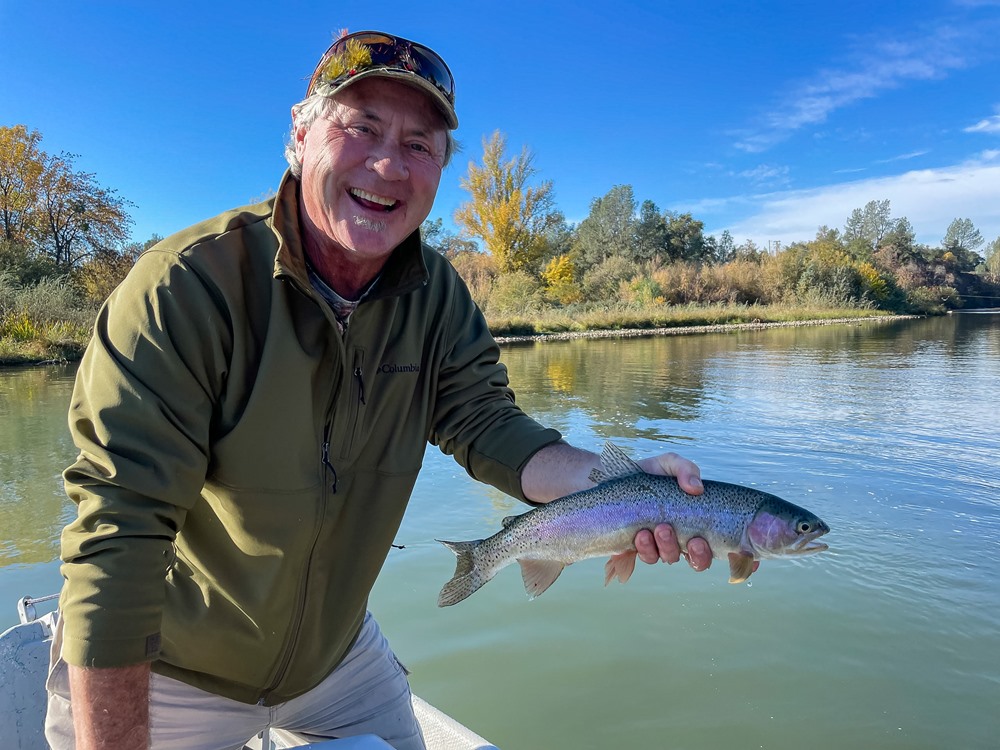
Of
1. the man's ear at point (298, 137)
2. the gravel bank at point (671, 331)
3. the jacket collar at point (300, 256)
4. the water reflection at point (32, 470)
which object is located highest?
the man's ear at point (298, 137)

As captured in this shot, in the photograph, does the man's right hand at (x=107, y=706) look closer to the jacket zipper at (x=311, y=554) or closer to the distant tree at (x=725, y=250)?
the jacket zipper at (x=311, y=554)

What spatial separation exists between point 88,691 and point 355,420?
3.29ft

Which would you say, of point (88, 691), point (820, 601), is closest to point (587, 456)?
point (88, 691)

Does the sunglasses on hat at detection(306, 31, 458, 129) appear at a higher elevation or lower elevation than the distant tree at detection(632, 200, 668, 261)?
lower

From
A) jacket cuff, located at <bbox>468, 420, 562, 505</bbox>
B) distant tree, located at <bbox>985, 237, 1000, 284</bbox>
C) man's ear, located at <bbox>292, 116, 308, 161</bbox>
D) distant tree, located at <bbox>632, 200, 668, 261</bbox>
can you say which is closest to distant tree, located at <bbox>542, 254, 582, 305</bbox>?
distant tree, located at <bbox>632, 200, 668, 261</bbox>

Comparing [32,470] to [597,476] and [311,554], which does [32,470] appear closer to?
[311,554]

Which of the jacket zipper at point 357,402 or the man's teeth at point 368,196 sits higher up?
the man's teeth at point 368,196

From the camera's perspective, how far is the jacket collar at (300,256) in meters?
2.09

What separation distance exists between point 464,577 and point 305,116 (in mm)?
1797

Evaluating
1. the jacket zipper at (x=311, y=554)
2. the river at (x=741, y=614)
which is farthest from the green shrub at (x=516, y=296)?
the jacket zipper at (x=311, y=554)

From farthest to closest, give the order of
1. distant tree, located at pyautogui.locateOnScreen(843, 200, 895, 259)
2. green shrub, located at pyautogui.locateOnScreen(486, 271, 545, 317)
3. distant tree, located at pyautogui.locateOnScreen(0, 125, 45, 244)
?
distant tree, located at pyautogui.locateOnScreen(843, 200, 895, 259) → green shrub, located at pyautogui.locateOnScreen(486, 271, 545, 317) → distant tree, located at pyautogui.locateOnScreen(0, 125, 45, 244)

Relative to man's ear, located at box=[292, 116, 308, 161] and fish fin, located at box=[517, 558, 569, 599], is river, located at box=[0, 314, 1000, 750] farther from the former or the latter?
man's ear, located at box=[292, 116, 308, 161]

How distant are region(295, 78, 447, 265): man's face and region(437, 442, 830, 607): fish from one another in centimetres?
111

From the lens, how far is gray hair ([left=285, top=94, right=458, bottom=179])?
2.27 m
